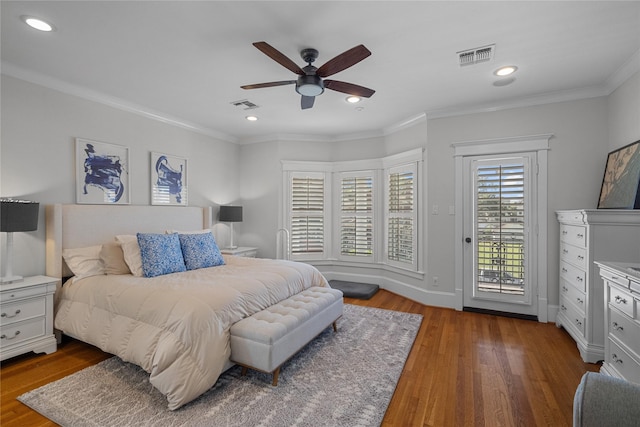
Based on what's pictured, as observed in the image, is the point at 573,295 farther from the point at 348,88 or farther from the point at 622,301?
the point at 348,88

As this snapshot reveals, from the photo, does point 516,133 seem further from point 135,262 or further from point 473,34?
point 135,262

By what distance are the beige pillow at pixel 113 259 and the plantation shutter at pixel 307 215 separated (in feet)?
8.80

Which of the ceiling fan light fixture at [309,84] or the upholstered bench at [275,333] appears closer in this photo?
the upholstered bench at [275,333]

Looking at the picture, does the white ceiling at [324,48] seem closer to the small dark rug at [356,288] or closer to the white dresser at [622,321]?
the white dresser at [622,321]

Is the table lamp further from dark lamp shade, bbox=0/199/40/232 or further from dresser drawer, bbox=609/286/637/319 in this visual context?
dresser drawer, bbox=609/286/637/319

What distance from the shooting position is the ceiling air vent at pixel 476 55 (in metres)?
2.56

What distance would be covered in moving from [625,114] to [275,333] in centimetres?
388

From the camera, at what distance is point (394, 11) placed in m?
2.08

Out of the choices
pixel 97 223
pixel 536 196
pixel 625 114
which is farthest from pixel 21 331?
pixel 625 114

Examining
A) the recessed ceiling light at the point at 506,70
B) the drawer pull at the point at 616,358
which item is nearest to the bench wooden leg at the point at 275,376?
the drawer pull at the point at 616,358

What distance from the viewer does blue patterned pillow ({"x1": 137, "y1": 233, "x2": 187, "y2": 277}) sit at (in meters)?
3.04

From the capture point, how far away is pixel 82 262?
121 inches

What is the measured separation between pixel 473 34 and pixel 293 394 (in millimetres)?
3009

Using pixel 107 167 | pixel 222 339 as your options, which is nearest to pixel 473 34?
pixel 222 339
